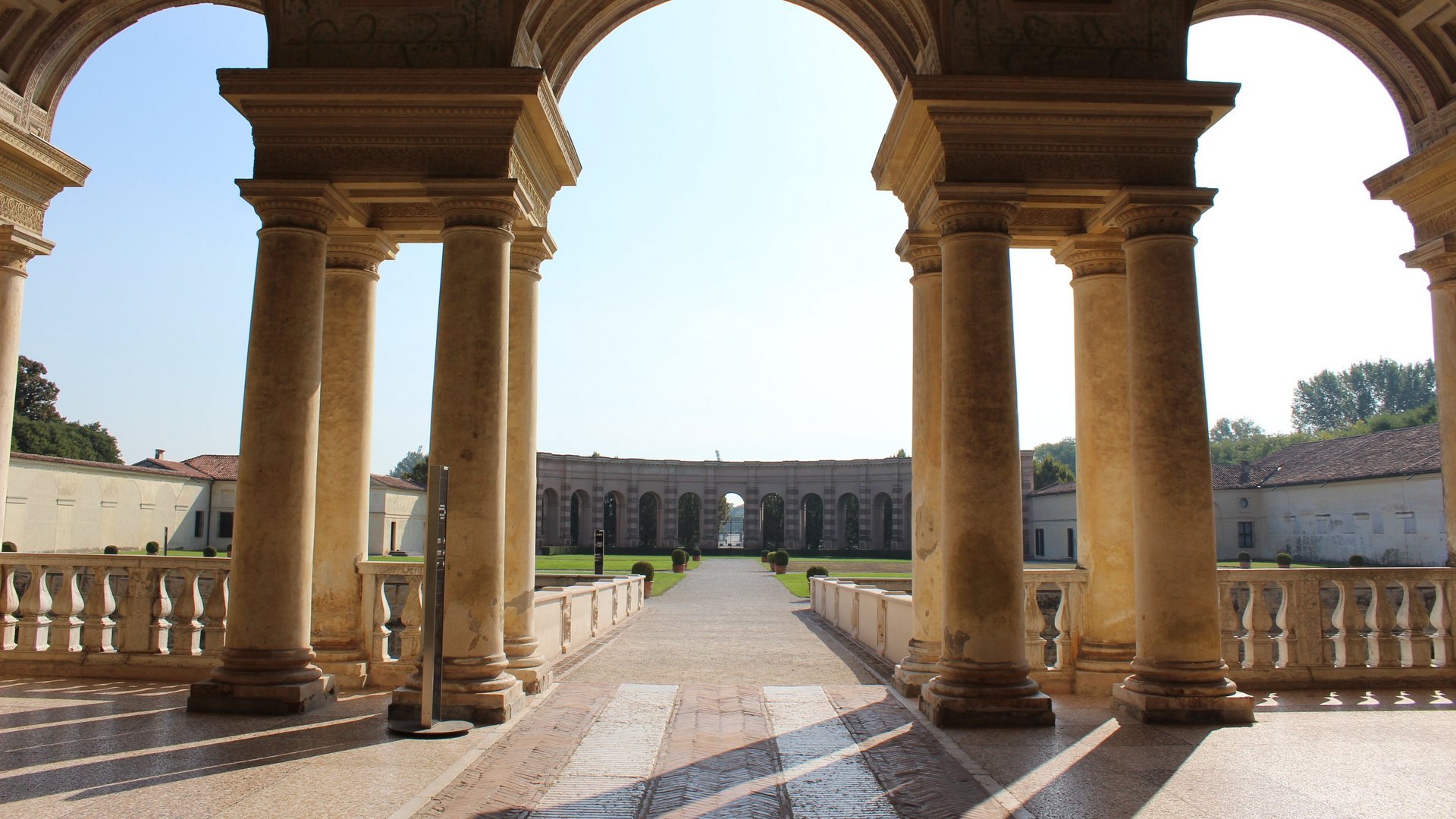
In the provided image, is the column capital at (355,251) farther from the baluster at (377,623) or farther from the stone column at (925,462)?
the stone column at (925,462)

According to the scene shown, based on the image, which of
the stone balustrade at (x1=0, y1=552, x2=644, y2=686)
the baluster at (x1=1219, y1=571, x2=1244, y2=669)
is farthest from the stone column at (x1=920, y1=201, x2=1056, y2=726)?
the stone balustrade at (x1=0, y1=552, x2=644, y2=686)

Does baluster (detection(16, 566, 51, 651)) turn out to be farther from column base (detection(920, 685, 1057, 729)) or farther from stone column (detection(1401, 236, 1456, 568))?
stone column (detection(1401, 236, 1456, 568))

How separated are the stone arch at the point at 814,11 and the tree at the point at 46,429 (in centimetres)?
9976

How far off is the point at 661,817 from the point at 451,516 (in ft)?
19.8

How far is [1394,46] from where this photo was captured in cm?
1691

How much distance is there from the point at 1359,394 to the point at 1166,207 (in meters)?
202

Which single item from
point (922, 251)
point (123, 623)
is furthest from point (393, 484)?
point (922, 251)

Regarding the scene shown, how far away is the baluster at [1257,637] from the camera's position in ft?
50.2

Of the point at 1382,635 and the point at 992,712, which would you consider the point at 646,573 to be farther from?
the point at 992,712

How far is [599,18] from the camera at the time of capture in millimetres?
16891

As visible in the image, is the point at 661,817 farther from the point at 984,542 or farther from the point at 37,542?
the point at 37,542

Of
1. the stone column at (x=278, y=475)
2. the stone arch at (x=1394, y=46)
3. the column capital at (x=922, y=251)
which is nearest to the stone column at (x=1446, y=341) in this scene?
the stone arch at (x=1394, y=46)

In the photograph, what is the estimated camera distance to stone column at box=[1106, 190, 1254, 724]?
12742mm

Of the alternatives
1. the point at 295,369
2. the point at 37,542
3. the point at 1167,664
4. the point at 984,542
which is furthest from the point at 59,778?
the point at 37,542
